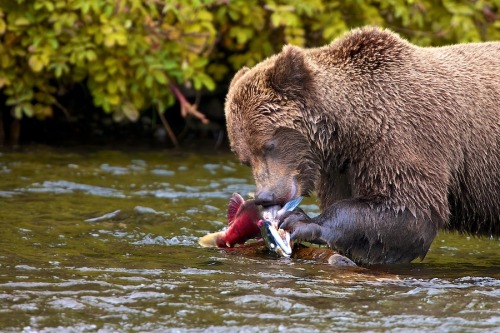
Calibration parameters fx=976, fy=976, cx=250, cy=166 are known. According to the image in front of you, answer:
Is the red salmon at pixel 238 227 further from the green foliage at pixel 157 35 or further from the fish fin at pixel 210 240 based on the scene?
the green foliage at pixel 157 35

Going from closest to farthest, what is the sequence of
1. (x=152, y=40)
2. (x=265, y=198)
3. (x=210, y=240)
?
1. (x=265, y=198)
2. (x=210, y=240)
3. (x=152, y=40)

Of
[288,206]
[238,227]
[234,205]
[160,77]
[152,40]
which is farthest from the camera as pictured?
[152,40]

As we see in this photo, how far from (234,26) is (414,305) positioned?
7918 mm

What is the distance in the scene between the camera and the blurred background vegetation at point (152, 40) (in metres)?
11.9

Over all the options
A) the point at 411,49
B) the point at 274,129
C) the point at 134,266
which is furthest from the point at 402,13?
the point at 134,266

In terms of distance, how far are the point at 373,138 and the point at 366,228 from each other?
0.66 m

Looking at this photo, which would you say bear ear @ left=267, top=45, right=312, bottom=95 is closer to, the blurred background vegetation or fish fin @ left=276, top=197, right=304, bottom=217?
fish fin @ left=276, top=197, right=304, bottom=217

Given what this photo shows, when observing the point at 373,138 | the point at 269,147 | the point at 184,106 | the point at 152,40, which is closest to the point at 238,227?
the point at 269,147

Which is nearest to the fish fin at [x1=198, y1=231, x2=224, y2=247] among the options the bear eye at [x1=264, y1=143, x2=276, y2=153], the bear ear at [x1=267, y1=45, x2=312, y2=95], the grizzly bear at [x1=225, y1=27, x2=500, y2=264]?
the grizzly bear at [x1=225, y1=27, x2=500, y2=264]

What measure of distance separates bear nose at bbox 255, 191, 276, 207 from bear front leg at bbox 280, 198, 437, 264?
16cm

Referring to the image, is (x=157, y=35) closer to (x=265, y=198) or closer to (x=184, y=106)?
(x=184, y=106)

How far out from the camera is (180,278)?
21.4ft

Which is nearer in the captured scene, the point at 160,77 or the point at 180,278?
the point at 180,278

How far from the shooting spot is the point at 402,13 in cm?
1269
